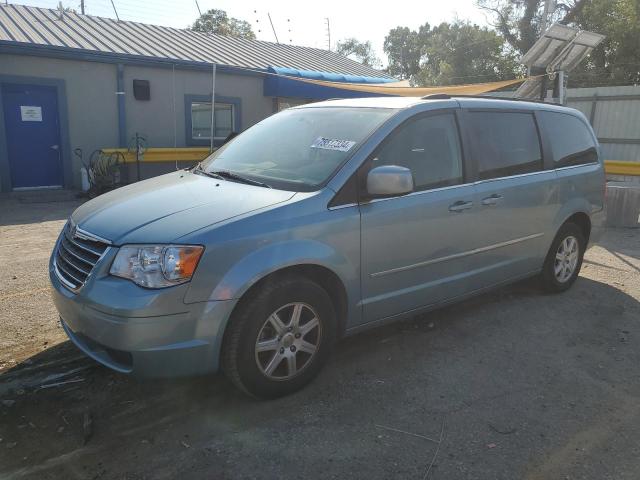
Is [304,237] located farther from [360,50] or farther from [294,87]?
[360,50]

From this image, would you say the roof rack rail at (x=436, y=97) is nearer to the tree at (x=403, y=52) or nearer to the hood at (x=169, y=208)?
the hood at (x=169, y=208)

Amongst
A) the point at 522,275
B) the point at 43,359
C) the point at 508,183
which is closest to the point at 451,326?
the point at 522,275

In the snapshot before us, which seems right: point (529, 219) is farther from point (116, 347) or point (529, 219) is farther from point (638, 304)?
point (116, 347)

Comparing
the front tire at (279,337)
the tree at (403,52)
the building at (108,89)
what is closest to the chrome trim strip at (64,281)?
the front tire at (279,337)

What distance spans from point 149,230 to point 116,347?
0.63 metres

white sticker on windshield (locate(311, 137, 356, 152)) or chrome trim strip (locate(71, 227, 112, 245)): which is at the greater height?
white sticker on windshield (locate(311, 137, 356, 152))

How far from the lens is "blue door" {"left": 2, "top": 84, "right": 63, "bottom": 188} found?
1102 centimetres

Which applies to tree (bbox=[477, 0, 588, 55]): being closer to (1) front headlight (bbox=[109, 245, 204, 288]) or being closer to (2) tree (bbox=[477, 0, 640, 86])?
(2) tree (bbox=[477, 0, 640, 86])

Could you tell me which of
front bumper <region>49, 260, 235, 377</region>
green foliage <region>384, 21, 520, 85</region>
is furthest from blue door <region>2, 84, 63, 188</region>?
green foliage <region>384, 21, 520, 85</region>

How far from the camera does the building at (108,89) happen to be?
36.3 ft

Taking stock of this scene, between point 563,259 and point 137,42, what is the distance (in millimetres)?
11669

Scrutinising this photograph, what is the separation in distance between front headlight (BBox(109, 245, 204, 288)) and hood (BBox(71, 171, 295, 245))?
0.07m

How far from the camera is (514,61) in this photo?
3794 centimetres

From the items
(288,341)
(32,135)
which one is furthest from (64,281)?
(32,135)
